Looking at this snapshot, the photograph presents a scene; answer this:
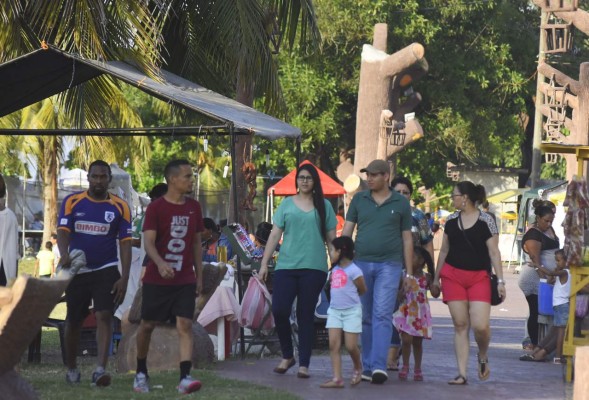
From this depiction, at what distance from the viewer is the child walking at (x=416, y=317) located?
11.3 metres

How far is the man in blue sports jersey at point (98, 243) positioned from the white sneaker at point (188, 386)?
85cm

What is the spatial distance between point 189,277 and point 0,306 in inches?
120

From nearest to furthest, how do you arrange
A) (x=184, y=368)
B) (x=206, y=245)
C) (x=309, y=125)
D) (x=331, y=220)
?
(x=184, y=368), (x=331, y=220), (x=206, y=245), (x=309, y=125)

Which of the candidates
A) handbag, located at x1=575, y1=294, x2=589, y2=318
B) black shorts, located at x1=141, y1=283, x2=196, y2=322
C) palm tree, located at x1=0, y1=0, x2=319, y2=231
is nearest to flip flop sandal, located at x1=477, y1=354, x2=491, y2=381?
handbag, located at x1=575, y1=294, x2=589, y2=318

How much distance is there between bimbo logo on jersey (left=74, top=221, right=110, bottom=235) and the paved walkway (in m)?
1.78

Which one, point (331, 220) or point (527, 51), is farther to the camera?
point (527, 51)

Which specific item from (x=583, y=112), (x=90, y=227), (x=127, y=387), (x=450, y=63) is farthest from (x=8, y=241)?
(x=450, y=63)

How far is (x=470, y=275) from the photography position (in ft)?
35.7

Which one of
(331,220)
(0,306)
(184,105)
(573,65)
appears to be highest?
(573,65)

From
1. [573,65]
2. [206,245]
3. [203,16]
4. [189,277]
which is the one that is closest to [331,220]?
[189,277]

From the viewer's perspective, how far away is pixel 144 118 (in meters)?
42.0

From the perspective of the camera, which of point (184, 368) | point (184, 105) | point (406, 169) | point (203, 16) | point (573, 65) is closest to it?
point (184, 368)

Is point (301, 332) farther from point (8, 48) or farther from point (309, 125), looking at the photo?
point (309, 125)

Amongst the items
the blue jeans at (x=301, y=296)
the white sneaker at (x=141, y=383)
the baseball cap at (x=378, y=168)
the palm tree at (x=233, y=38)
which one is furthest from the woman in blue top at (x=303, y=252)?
the palm tree at (x=233, y=38)
